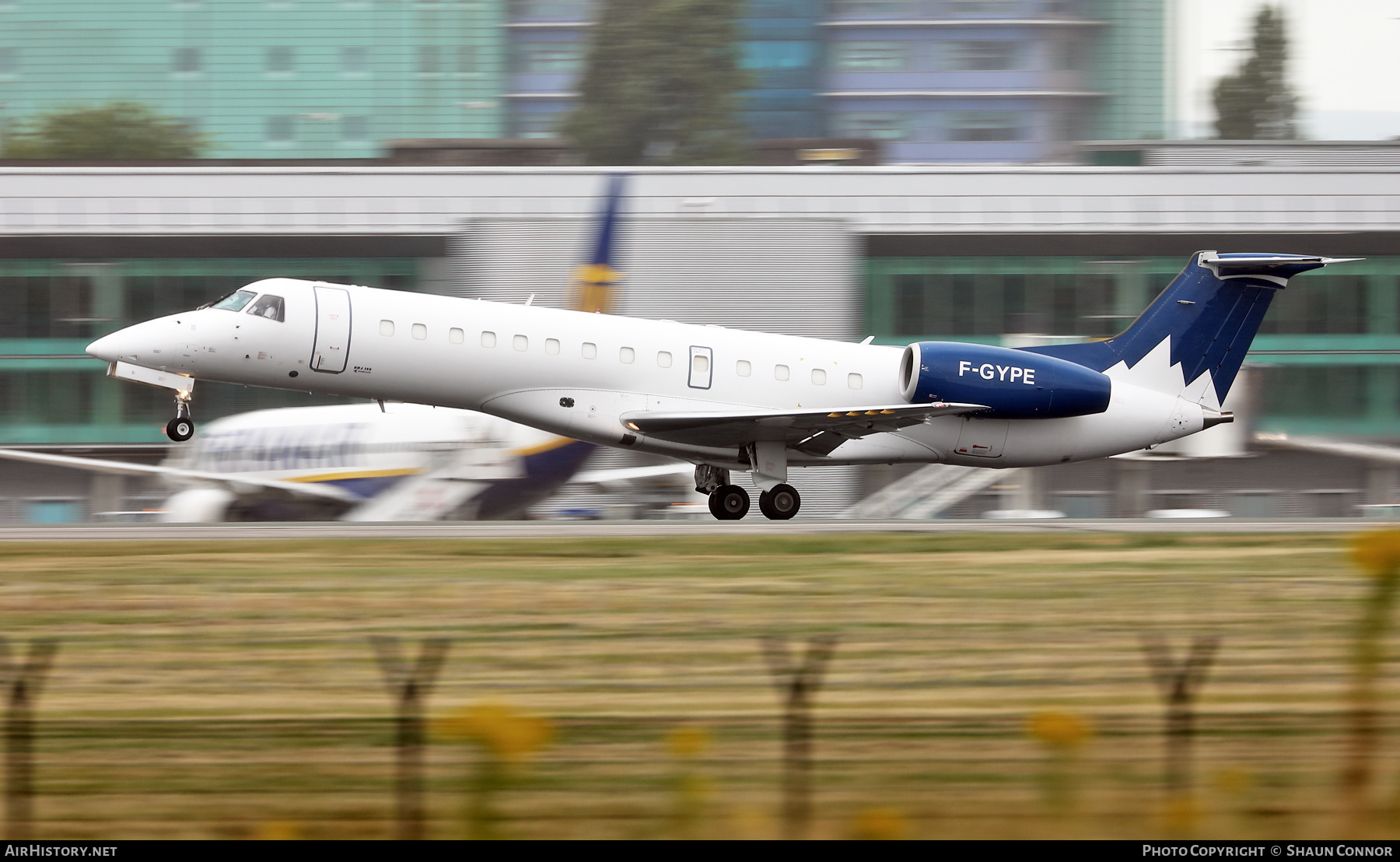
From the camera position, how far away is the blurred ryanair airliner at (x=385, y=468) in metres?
26.1

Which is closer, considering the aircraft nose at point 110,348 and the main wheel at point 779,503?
the aircraft nose at point 110,348

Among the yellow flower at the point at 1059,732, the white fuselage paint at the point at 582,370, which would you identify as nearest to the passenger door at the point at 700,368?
the white fuselage paint at the point at 582,370

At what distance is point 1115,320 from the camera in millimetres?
38344

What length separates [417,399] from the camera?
1945 centimetres

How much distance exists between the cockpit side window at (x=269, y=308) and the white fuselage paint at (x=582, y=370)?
93mm

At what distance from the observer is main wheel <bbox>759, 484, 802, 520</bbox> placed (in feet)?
68.7

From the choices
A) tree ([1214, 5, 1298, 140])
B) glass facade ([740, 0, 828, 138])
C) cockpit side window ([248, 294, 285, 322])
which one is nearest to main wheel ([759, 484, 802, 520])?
cockpit side window ([248, 294, 285, 322])

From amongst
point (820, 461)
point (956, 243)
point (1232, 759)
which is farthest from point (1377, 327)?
point (1232, 759)

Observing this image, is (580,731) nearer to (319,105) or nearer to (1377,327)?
(1377,327)

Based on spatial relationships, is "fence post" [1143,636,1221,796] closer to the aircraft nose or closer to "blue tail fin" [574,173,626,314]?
the aircraft nose

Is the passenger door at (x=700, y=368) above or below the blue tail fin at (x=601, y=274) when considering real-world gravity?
below

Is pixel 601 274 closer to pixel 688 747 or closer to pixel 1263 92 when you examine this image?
pixel 688 747

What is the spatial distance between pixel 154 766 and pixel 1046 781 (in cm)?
437
